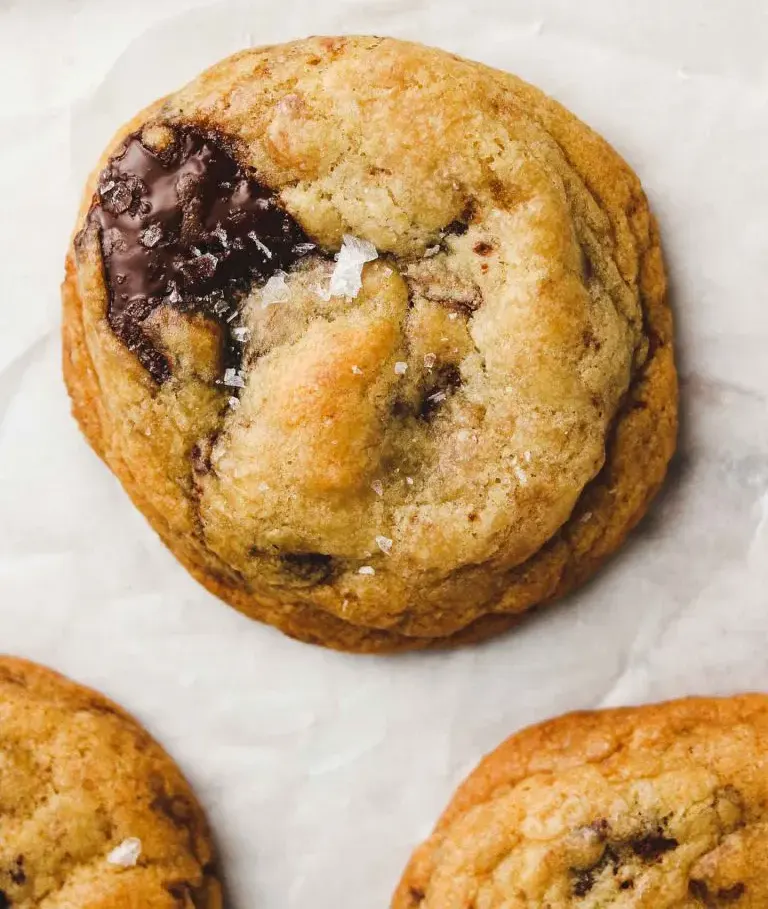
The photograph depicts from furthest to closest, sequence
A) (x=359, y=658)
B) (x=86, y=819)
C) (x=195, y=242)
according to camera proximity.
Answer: (x=359, y=658) → (x=86, y=819) → (x=195, y=242)

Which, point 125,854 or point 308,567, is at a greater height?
point 308,567

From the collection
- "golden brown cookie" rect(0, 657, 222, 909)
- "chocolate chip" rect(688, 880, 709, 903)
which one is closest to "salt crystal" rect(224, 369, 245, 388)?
"golden brown cookie" rect(0, 657, 222, 909)

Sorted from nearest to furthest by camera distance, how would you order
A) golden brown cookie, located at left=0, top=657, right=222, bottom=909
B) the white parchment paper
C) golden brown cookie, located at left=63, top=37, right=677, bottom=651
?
1. golden brown cookie, located at left=63, top=37, right=677, bottom=651
2. golden brown cookie, located at left=0, top=657, right=222, bottom=909
3. the white parchment paper

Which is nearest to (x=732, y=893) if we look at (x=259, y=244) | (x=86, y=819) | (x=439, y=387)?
(x=439, y=387)

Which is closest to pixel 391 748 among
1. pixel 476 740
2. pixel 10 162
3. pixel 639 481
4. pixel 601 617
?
pixel 476 740

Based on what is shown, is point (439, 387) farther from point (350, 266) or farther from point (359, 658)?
point (359, 658)

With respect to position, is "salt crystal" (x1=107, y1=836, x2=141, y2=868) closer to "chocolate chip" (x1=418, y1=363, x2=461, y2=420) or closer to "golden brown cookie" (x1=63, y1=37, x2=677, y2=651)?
"golden brown cookie" (x1=63, y1=37, x2=677, y2=651)

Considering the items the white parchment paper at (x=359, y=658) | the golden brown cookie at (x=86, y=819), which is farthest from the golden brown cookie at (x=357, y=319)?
the golden brown cookie at (x=86, y=819)

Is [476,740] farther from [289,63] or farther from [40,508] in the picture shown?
[289,63]
